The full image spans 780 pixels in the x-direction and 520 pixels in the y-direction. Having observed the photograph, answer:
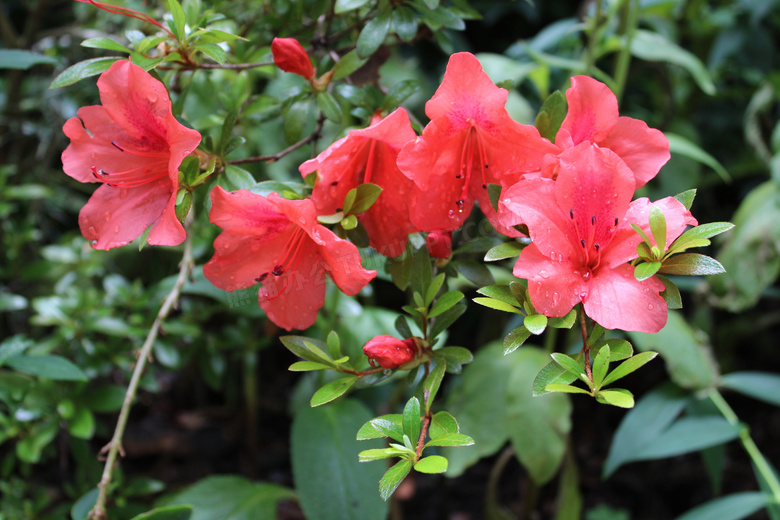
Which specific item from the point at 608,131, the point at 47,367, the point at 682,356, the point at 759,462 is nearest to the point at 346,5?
the point at 608,131

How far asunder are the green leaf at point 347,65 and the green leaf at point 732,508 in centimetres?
96

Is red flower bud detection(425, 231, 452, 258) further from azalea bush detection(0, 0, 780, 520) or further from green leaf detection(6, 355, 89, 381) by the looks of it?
green leaf detection(6, 355, 89, 381)

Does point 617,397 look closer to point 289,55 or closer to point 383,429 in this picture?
point 383,429

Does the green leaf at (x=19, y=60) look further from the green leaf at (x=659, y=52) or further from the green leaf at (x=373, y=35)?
the green leaf at (x=659, y=52)

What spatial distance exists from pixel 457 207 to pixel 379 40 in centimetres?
22

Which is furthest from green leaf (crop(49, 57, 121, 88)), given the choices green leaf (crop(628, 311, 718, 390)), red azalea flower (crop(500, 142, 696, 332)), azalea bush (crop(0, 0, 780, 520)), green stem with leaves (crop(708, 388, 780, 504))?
green stem with leaves (crop(708, 388, 780, 504))

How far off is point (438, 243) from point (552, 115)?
181 mm

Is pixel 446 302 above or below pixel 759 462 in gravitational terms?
above

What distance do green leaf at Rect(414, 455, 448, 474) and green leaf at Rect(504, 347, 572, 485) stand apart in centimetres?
60

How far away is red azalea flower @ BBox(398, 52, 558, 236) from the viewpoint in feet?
1.77

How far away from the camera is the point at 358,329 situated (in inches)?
43.2

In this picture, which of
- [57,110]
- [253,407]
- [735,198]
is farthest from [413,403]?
[735,198]

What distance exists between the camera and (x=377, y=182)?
0.62 meters

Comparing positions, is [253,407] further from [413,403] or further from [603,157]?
[603,157]
